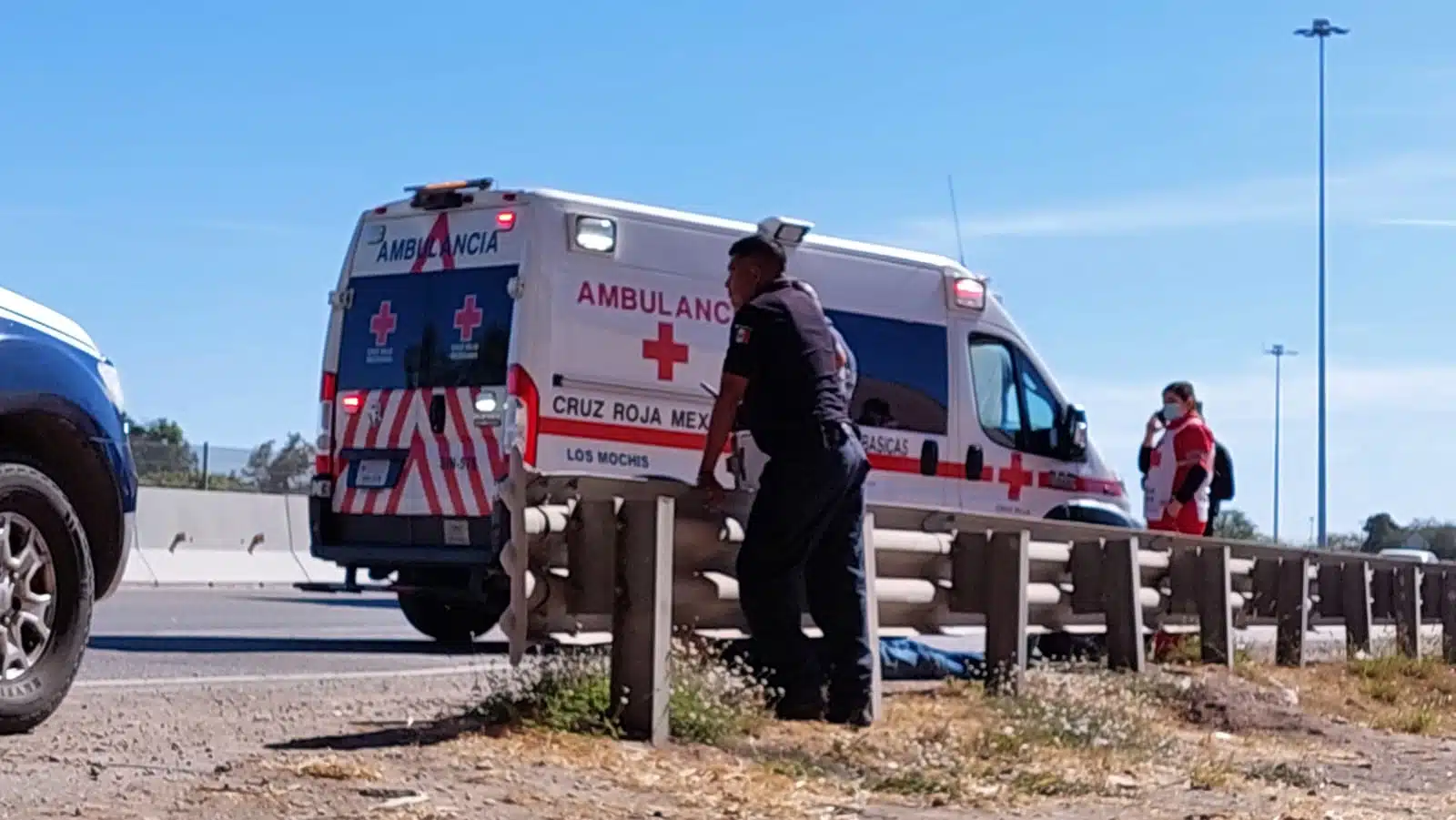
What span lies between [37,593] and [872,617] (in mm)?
3227

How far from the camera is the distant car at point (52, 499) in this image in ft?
23.1

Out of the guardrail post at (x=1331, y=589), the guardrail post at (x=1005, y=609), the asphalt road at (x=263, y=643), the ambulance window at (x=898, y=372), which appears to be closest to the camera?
the guardrail post at (x=1005, y=609)

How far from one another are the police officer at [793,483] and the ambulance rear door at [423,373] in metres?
4.51

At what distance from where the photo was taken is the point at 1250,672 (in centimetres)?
1209

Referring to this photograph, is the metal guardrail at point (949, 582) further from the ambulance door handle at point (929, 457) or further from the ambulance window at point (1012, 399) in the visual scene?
the ambulance door handle at point (929, 457)

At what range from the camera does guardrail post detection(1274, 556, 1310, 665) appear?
43.6 feet

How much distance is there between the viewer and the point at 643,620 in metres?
7.41

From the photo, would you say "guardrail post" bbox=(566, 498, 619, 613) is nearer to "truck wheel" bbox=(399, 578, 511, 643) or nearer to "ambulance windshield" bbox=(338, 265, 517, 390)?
"ambulance windshield" bbox=(338, 265, 517, 390)

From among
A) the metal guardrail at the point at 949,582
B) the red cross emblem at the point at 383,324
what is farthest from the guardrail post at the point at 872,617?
the red cross emblem at the point at 383,324

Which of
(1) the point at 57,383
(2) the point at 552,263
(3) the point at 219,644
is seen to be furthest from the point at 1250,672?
(1) the point at 57,383

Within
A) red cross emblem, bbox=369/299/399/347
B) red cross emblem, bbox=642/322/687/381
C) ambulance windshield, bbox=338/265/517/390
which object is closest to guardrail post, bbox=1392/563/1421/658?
red cross emblem, bbox=642/322/687/381

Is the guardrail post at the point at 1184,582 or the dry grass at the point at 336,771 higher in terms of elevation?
the guardrail post at the point at 1184,582

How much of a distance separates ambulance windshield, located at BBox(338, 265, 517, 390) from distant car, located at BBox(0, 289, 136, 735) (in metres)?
4.94

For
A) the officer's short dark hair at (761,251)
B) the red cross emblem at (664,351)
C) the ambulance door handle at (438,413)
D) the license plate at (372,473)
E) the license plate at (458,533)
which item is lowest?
the license plate at (458,533)
